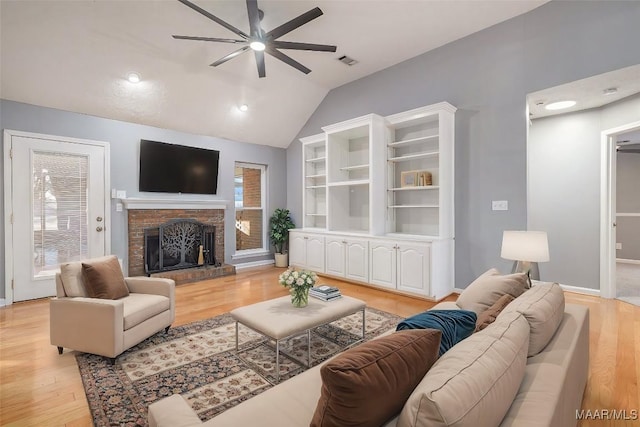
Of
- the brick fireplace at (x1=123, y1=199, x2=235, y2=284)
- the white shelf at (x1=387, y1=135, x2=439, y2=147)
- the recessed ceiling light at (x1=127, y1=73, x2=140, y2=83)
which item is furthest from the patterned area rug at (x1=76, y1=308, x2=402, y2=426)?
the recessed ceiling light at (x1=127, y1=73, x2=140, y2=83)

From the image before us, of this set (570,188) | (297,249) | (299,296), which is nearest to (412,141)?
(570,188)

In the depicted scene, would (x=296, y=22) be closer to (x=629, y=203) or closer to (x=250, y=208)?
(x=250, y=208)

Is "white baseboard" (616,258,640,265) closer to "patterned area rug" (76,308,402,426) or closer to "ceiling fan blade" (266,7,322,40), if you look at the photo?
"patterned area rug" (76,308,402,426)

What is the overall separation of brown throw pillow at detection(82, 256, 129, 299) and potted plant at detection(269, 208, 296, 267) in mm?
3768

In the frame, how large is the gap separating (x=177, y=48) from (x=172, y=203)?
7.99 feet

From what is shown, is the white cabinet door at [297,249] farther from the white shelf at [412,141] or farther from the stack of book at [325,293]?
the stack of book at [325,293]

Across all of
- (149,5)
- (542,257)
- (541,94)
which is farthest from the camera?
(541,94)

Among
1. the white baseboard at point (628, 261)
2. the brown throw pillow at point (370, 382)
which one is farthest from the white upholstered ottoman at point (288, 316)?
the white baseboard at point (628, 261)

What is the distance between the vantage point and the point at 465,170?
4.28 m

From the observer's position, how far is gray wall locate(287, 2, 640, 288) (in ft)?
10.7

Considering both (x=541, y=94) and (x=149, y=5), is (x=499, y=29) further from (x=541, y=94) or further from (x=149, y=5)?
(x=149, y=5)

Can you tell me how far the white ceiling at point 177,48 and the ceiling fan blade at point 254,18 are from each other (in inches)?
28.6

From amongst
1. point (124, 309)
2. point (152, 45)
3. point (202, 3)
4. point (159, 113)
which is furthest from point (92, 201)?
point (202, 3)

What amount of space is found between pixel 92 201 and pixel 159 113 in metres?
1.68
